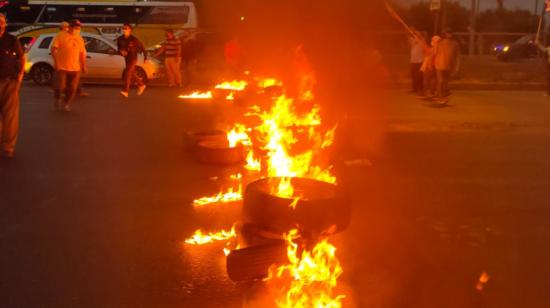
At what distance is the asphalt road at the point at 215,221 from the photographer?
3.97m

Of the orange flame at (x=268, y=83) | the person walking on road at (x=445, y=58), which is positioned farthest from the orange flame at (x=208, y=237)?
the person walking on road at (x=445, y=58)

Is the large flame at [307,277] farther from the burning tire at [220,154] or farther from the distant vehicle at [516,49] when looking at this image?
the distant vehicle at [516,49]

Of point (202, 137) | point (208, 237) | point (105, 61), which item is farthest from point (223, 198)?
point (105, 61)

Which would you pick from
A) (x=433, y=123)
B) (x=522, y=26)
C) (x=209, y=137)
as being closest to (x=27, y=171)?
(x=209, y=137)

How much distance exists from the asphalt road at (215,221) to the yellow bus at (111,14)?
17376 mm

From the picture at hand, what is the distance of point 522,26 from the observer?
4259cm

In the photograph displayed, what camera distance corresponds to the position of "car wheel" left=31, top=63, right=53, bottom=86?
1798cm

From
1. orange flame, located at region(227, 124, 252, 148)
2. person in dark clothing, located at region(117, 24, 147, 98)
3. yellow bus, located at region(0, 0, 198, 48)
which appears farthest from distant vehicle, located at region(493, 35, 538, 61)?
orange flame, located at region(227, 124, 252, 148)

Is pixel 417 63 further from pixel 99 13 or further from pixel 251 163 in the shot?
pixel 99 13

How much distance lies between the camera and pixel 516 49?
33844mm

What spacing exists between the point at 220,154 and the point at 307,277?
4.17m

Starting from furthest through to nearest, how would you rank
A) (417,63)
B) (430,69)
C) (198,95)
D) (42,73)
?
(42,73), (417,63), (198,95), (430,69)

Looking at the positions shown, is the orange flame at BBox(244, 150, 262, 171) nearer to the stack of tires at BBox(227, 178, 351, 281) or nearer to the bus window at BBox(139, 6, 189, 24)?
the stack of tires at BBox(227, 178, 351, 281)

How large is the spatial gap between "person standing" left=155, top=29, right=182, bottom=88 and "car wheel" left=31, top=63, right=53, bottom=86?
10.5ft
